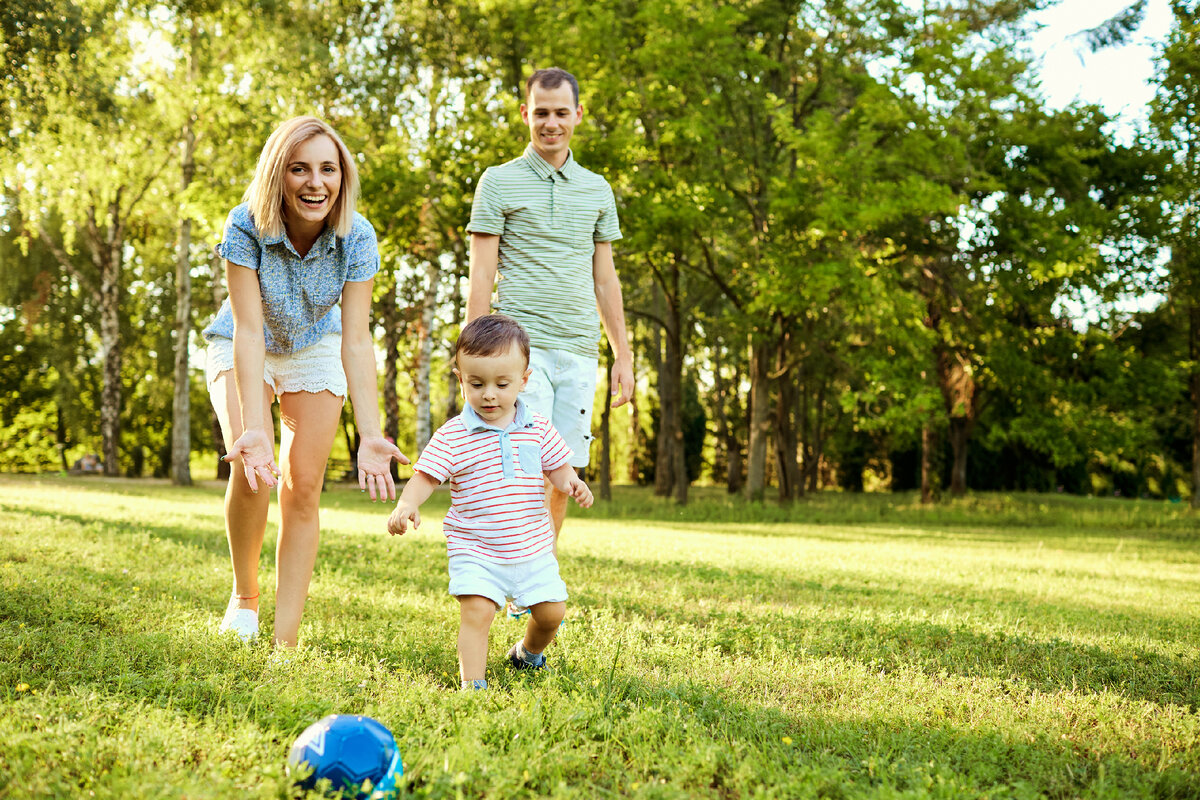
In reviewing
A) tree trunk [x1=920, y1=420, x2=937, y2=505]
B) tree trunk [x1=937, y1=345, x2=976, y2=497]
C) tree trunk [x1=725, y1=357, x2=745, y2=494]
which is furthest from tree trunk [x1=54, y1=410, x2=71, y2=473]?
tree trunk [x1=937, y1=345, x2=976, y2=497]

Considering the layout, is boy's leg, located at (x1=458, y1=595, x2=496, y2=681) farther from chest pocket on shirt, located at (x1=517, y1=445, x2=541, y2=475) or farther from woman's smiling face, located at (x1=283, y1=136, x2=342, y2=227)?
woman's smiling face, located at (x1=283, y1=136, x2=342, y2=227)

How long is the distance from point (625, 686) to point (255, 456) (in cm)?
156

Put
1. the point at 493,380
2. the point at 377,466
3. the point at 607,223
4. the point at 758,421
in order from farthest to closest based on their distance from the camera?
the point at 758,421 → the point at 607,223 → the point at 493,380 → the point at 377,466

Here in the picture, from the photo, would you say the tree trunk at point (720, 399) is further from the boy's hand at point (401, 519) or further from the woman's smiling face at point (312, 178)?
the boy's hand at point (401, 519)

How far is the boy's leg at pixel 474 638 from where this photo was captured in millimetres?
3184

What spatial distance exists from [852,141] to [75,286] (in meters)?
28.1

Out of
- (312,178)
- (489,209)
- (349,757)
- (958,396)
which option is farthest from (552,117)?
(958,396)

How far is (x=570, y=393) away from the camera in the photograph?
443 cm

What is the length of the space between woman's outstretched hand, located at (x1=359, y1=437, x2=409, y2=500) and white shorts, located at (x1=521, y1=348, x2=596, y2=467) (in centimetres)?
112

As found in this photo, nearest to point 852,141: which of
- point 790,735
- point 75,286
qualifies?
point 790,735

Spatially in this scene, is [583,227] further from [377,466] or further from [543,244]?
[377,466]

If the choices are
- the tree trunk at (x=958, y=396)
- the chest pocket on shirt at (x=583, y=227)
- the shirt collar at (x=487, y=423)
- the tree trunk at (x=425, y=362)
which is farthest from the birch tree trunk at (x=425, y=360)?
the shirt collar at (x=487, y=423)

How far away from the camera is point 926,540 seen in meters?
12.8

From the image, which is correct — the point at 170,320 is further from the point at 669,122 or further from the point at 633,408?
the point at 669,122
